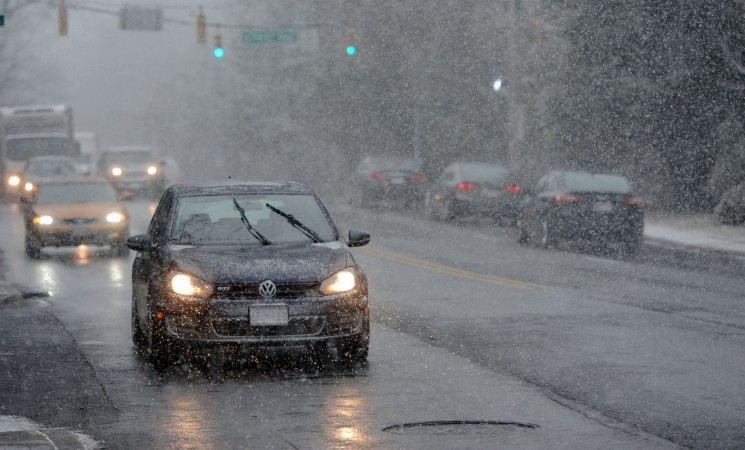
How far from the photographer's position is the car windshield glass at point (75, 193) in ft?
79.6

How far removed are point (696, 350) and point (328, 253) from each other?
3.42 m

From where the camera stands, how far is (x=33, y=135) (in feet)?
169

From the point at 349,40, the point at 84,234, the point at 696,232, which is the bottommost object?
the point at 696,232

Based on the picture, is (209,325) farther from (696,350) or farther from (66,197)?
(66,197)

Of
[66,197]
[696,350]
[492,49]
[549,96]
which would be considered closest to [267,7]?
[492,49]

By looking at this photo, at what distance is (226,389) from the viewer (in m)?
9.78

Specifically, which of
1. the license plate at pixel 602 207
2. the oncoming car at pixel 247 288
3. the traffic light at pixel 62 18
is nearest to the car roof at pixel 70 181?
the license plate at pixel 602 207

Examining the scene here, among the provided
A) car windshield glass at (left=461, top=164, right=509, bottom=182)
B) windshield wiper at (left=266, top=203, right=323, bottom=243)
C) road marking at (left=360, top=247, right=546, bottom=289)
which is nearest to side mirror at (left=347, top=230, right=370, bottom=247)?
windshield wiper at (left=266, top=203, right=323, bottom=243)

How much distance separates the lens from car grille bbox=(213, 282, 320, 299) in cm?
1022

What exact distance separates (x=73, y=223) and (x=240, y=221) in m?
12.8

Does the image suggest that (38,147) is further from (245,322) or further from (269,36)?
(245,322)

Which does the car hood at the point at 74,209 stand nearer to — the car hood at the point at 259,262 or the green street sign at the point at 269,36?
the car hood at the point at 259,262

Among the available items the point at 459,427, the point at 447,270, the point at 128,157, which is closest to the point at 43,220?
the point at 447,270

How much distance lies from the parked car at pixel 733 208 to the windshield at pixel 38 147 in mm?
28284
